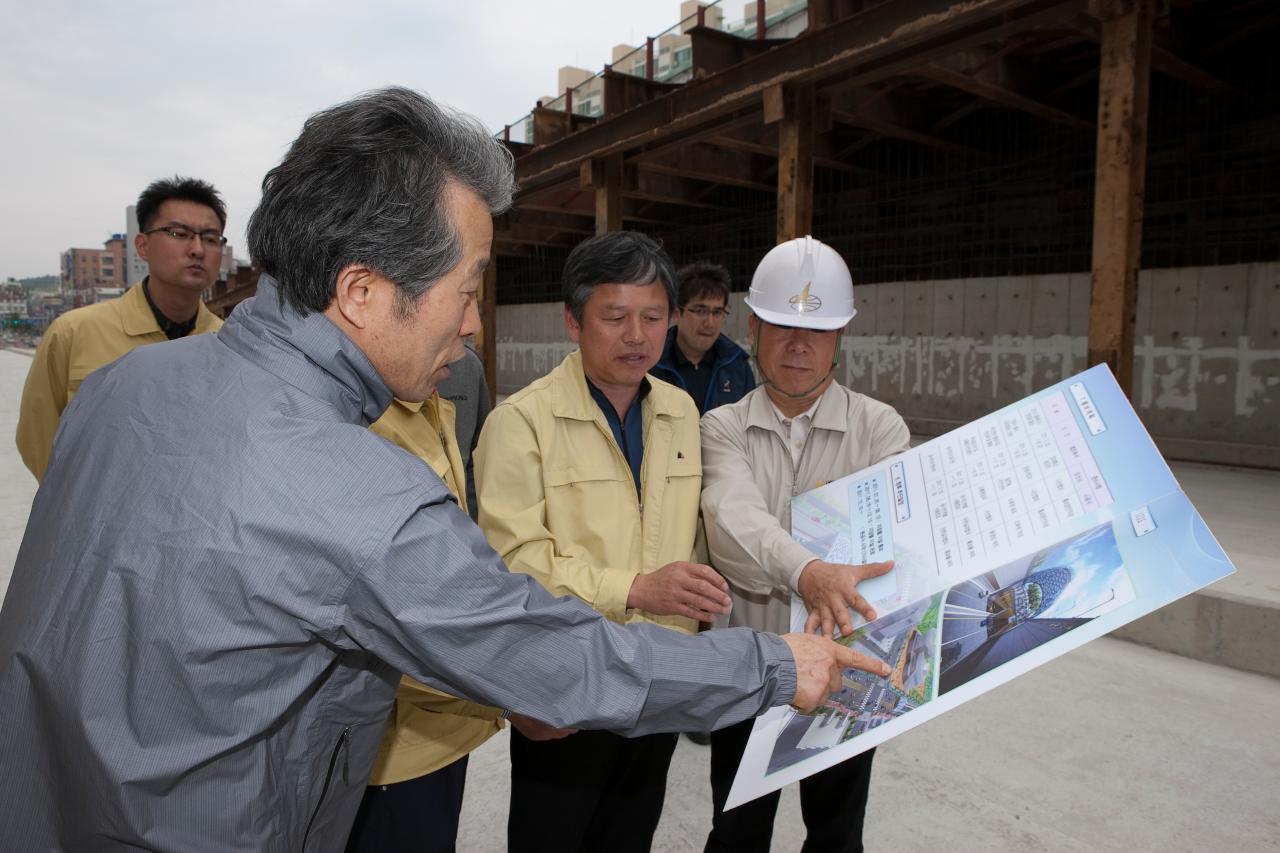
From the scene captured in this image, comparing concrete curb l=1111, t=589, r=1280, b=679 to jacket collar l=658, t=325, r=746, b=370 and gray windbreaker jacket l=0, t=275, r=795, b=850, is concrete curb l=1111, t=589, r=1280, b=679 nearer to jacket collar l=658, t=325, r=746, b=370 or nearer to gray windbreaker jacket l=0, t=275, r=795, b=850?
jacket collar l=658, t=325, r=746, b=370

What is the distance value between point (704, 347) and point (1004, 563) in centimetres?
335

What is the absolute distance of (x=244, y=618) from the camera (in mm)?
898

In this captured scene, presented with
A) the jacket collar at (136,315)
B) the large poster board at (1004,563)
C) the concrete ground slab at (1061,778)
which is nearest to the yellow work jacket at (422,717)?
the large poster board at (1004,563)

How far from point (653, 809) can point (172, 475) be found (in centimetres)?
143

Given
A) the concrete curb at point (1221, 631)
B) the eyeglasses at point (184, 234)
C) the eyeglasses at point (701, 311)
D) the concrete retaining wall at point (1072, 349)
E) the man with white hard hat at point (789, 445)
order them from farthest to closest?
the concrete retaining wall at point (1072, 349) → the eyeglasses at point (701, 311) → the concrete curb at point (1221, 631) → the eyeglasses at point (184, 234) → the man with white hard hat at point (789, 445)

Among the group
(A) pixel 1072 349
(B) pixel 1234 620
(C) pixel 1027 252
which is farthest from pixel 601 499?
(C) pixel 1027 252

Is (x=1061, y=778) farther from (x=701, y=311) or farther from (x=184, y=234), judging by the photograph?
(x=184, y=234)

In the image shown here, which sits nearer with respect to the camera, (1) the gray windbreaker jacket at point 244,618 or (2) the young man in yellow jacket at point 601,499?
(1) the gray windbreaker jacket at point 244,618

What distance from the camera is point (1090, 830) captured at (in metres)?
2.51

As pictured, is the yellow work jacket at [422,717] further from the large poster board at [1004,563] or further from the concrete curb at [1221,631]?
the concrete curb at [1221,631]

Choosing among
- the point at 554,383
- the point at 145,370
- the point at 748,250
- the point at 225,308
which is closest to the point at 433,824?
the point at 554,383

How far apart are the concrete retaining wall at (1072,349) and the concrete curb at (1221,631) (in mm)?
5775

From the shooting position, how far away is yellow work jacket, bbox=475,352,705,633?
Answer: 1.68 meters

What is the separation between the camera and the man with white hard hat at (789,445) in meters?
1.92
